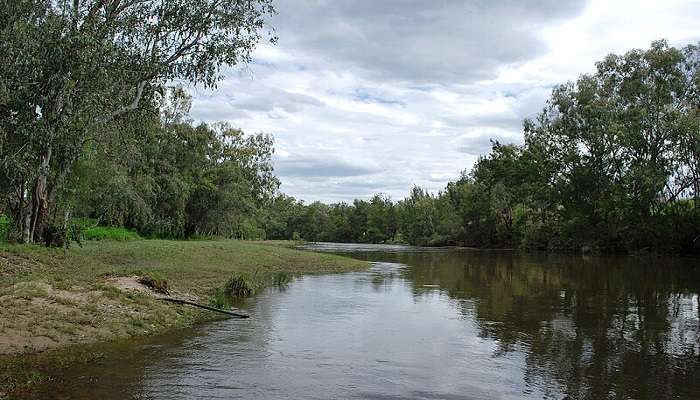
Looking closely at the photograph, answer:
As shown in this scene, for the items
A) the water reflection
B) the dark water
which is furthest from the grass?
the water reflection

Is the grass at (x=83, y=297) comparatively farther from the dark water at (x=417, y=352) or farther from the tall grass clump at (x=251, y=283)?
the dark water at (x=417, y=352)

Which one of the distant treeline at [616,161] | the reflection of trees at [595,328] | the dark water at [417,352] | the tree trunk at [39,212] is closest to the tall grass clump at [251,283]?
the dark water at [417,352]

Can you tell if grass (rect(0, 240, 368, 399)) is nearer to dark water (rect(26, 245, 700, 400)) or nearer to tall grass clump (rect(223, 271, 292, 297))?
tall grass clump (rect(223, 271, 292, 297))

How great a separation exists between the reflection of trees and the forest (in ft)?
46.6

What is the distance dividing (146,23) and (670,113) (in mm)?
54127

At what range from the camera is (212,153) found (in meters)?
65.9

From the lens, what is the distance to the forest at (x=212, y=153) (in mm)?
16453

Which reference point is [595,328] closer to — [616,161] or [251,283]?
[251,283]

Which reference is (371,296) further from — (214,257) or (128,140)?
(128,140)

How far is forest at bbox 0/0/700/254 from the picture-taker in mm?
16453

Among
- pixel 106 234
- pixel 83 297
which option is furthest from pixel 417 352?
pixel 106 234

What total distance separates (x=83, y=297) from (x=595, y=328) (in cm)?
1477

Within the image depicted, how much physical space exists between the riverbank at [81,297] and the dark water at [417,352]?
110 centimetres

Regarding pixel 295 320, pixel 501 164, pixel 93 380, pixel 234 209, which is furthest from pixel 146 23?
pixel 501 164
